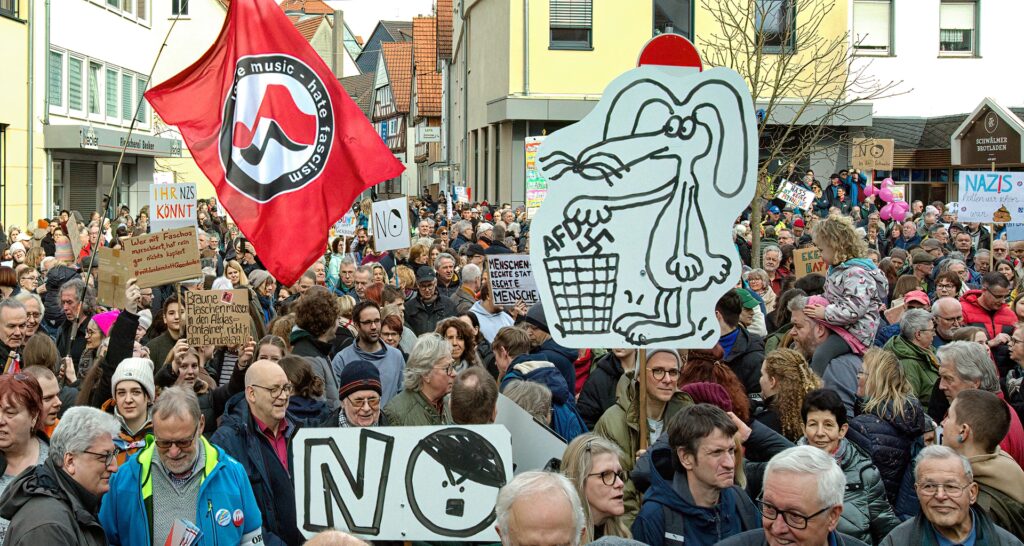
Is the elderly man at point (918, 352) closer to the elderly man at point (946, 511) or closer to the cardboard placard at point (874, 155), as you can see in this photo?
the elderly man at point (946, 511)

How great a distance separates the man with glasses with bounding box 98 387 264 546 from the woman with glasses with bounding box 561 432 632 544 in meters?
1.48

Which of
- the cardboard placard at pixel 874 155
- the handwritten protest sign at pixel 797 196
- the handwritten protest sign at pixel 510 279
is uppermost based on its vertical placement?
the cardboard placard at pixel 874 155

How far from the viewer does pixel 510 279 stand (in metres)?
11.6

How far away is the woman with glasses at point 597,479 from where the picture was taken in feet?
16.9

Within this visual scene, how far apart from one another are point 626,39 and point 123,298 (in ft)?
79.5

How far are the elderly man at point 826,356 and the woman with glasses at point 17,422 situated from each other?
430cm

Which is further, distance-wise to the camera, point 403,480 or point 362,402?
point 362,402

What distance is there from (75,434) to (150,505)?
48 cm

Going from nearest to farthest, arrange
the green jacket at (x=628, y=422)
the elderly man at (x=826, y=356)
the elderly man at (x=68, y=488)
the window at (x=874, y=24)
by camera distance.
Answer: the elderly man at (x=68, y=488), the green jacket at (x=628, y=422), the elderly man at (x=826, y=356), the window at (x=874, y=24)

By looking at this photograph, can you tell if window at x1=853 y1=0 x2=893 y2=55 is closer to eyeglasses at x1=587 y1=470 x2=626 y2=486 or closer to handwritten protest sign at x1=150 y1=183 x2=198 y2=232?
handwritten protest sign at x1=150 y1=183 x2=198 y2=232

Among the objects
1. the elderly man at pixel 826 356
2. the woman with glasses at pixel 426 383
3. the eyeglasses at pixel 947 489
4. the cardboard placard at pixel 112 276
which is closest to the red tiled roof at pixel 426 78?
the cardboard placard at pixel 112 276

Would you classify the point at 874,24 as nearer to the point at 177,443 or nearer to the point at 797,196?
the point at 797,196

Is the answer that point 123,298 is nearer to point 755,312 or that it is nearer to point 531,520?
point 755,312

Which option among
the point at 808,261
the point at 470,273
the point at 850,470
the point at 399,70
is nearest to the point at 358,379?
the point at 850,470
